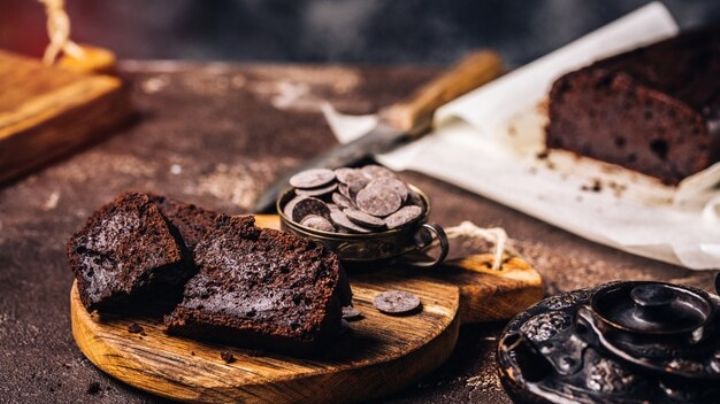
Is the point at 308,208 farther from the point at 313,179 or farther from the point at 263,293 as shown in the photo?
the point at 263,293

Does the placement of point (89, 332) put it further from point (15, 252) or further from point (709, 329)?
point (709, 329)

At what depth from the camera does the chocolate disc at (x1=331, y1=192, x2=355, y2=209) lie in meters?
2.91

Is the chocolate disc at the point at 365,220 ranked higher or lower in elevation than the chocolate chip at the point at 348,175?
lower

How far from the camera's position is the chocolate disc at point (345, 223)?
2.81 metres

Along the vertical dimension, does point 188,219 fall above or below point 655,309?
below

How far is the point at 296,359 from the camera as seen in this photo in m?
2.50

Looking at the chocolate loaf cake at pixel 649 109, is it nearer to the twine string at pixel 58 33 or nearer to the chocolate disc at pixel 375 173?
the chocolate disc at pixel 375 173

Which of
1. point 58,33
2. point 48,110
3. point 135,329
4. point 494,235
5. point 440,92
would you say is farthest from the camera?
point 58,33

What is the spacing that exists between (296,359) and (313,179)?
0.69m

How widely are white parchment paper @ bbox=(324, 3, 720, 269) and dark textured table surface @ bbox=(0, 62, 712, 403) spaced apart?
0.07 meters

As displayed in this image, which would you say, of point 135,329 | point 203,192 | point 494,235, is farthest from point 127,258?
point 203,192

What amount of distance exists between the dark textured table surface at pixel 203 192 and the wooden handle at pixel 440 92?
334 millimetres

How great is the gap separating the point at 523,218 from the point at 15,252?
1884mm

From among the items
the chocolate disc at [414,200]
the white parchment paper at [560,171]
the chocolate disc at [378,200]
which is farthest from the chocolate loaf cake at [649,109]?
the chocolate disc at [378,200]
